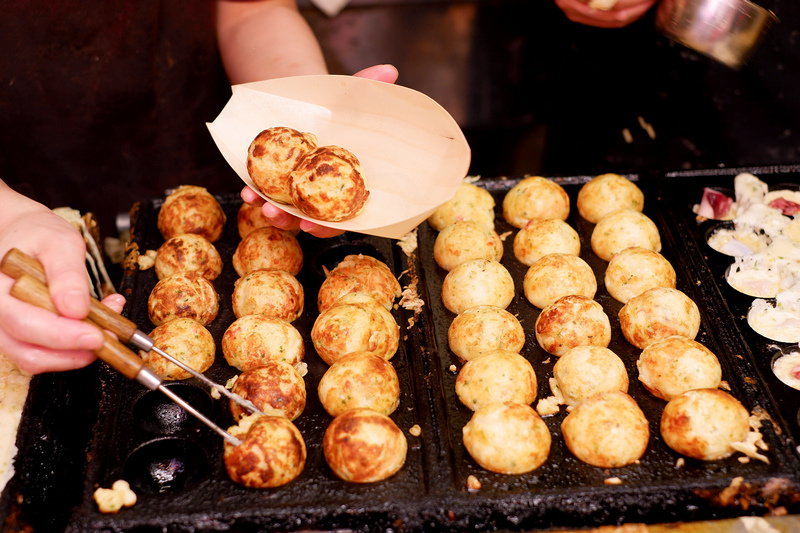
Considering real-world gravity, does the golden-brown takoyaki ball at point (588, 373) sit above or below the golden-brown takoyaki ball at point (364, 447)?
above

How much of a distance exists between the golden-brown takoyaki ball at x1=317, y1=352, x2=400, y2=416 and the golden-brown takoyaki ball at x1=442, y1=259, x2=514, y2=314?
532 mm

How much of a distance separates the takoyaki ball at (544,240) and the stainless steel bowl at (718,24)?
0.98 metres

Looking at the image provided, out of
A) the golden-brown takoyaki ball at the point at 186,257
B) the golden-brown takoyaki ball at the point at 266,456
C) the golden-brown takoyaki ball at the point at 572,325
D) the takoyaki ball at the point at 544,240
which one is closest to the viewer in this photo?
the golden-brown takoyaki ball at the point at 266,456

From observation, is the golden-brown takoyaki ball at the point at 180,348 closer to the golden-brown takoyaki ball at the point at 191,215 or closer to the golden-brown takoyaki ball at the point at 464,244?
the golden-brown takoyaki ball at the point at 191,215

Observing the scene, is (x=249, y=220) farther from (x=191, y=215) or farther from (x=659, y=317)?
(x=659, y=317)

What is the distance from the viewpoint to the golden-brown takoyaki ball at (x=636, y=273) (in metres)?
2.86

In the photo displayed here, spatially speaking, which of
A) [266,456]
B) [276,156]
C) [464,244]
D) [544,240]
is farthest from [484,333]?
[276,156]

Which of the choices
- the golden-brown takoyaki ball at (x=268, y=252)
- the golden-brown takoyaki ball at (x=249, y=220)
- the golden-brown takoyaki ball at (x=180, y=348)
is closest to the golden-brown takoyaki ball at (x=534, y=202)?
the golden-brown takoyaki ball at (x=268, y=252)

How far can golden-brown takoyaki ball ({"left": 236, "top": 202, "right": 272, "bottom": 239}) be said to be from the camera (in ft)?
10.3

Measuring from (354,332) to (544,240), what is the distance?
1072 millimetres

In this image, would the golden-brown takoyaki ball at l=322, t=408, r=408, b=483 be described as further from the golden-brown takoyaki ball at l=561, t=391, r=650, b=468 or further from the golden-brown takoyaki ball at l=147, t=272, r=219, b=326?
the golden-brown takoyaki ball at l=147, t=272, r=219, b=326

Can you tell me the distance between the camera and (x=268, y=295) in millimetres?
2727

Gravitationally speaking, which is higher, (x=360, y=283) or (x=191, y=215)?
(x=360, y=283)

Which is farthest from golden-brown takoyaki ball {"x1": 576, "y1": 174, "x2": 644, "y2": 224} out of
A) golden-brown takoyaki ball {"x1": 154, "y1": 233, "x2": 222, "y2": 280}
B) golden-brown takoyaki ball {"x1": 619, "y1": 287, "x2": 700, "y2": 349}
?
golden-brown takoyaki ball {"x1": 154, "y1": 233, "x2": 222, "y2": 280}
